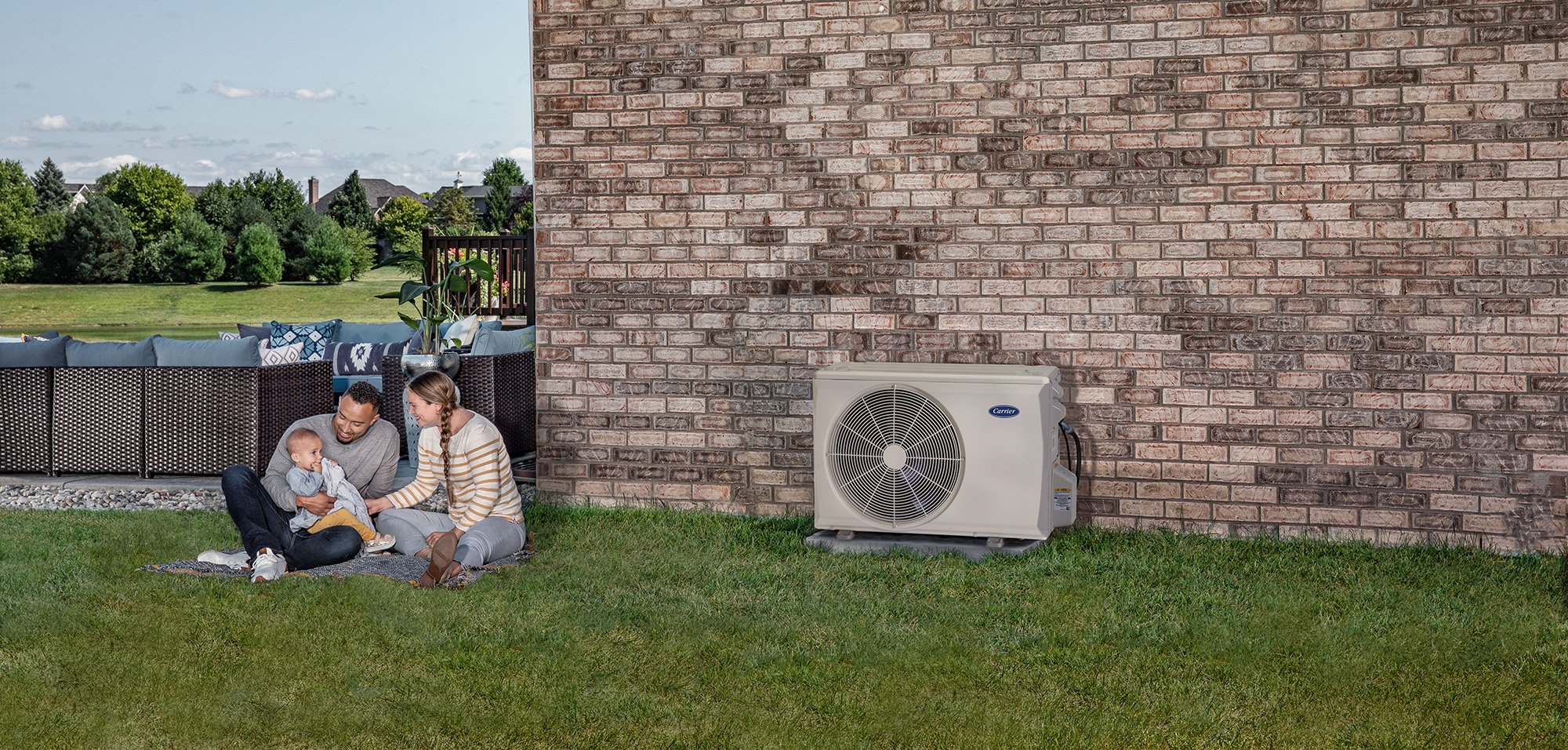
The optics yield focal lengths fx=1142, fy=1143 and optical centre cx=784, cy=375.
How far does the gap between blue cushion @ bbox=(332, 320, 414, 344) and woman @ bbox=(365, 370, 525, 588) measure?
5229 millimetres

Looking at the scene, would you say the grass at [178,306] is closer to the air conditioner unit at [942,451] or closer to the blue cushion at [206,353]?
the blue cushion at [206,353]

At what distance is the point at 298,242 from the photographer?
47.1 metres

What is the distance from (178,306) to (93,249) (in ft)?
21.8

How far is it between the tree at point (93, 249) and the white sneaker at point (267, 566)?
45463 mm

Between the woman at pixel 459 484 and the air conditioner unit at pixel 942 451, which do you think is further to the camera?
the air conditioner unit at pixel 942 451

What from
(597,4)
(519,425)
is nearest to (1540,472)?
(597,4)

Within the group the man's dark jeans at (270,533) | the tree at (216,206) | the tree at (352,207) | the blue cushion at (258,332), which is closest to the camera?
the man's dark jeans at (270,533)

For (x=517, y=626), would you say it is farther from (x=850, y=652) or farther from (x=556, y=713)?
(x=850, y=652)

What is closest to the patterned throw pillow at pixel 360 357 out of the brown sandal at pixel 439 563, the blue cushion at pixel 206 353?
the blue cushion at pixel 206 353

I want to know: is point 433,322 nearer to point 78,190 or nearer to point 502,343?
point 502,343

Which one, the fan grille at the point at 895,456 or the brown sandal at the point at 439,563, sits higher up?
the fan grille at the point at 895,456

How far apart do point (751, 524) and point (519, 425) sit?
2.19 meters

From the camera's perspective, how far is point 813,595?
412 cm

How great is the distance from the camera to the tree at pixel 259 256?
4444 centimetres
